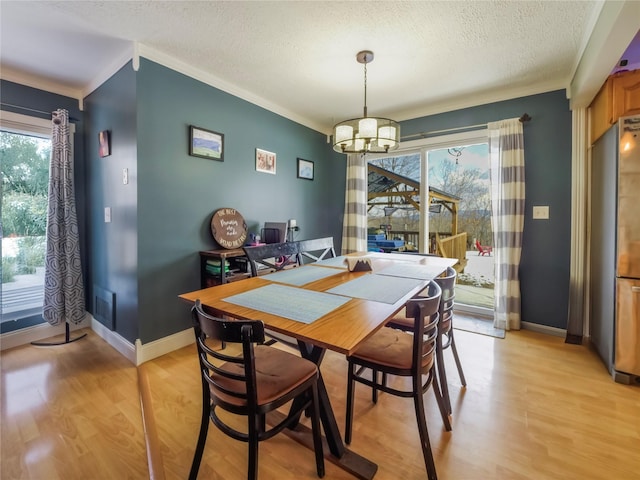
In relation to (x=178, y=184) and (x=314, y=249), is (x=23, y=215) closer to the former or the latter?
(x=178, y=184)

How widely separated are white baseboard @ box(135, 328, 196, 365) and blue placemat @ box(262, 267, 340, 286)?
4.13 ft

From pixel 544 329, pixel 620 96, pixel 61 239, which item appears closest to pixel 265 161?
pixel 61 239

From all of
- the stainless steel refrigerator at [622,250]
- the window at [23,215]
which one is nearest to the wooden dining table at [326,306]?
the stainless steel refrigerator at [622,250]

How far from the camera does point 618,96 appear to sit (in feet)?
6.49

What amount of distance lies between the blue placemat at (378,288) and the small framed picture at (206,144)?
6.06 feet

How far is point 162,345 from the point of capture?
2389 mm

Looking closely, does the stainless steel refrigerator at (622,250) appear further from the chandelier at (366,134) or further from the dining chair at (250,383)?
the dining chair at (250,383)

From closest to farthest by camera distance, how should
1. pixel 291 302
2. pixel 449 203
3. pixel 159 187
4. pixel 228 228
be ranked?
pixel 291 302 < pixel 159 187 < pixel 228 228 < pixel 449 203

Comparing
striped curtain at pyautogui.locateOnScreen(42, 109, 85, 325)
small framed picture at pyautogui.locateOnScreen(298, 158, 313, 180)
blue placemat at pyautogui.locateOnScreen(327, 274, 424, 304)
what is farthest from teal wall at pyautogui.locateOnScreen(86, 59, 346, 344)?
blue placemat at pyautogui.locateOnScreen(327, 274, 424, 304)

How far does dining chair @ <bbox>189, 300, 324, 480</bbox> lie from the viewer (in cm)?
96

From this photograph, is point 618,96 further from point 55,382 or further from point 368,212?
point 55,382

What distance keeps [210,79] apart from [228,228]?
4.56 feet

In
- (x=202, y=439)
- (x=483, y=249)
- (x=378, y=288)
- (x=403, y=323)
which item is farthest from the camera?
(x=483, y=249)

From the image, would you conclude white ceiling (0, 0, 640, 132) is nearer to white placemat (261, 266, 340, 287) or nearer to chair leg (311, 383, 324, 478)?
white placemat (261, 266, 340, 287)
